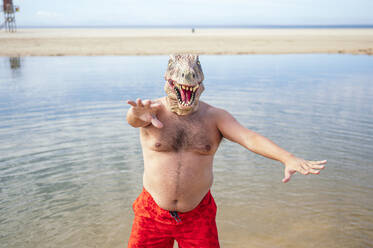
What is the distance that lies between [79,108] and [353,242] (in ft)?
26.4

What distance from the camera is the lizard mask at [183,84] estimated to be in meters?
2.62

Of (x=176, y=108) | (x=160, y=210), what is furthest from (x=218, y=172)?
(x=176, y=108)

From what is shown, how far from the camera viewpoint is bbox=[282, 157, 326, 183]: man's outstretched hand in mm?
2213

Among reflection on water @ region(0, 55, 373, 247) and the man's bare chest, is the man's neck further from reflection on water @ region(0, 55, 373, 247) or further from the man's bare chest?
reflection on water @ region(0, 55, 373, 247)

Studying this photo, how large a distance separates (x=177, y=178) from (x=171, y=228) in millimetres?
386

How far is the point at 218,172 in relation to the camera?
633 cm

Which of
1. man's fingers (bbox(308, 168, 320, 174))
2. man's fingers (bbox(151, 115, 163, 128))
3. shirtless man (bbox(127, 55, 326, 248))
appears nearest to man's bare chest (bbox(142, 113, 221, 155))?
shirtless man (bbox(127, 55, 326, 248))

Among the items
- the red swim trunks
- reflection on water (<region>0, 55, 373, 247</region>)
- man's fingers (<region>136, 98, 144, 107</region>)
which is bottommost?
reflection on water (<region>0, 55, 373, 247</region>)

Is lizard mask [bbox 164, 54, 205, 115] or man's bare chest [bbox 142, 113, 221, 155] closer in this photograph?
lizard mask [bbox 164, 54, 205, 115]

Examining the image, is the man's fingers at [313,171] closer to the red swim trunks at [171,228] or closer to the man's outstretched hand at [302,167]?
the man's outstretched hand at [302,167]

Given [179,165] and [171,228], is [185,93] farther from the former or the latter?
[171,228]

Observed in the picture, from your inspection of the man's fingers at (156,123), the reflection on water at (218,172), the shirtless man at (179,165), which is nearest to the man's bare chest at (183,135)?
the shirtless man at (179,165)

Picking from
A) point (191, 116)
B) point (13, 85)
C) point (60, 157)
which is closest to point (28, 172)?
point (60, 157)

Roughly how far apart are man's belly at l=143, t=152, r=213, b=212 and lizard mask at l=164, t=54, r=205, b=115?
14.4 inches
